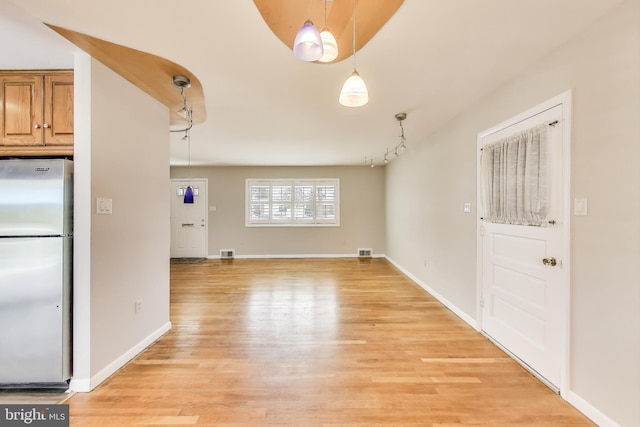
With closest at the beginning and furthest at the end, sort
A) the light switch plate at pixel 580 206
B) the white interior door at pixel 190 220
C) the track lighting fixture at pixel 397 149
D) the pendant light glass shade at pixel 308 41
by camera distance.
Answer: the pendant light glass shade at pixel 308 41
the light switch plate at pixel 580 206
the track lighting fixture at pixel 397 149
the white interior door at pixel 190 220

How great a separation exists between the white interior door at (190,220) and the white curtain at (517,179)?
6.27 meters

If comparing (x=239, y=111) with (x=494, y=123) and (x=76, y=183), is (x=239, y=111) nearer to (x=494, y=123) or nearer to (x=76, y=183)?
(x=76, y=183)

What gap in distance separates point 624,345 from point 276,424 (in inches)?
82.0

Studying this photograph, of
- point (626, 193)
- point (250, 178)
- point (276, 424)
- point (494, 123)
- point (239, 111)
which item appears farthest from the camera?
point (250, 178)

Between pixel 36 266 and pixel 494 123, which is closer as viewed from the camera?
pixel 36 266

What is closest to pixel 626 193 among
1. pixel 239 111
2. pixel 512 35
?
pixel 512 35

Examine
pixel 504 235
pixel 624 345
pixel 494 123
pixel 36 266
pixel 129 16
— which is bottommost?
pixel 624 345

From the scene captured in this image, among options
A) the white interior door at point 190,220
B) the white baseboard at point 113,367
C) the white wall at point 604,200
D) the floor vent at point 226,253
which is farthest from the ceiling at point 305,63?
the floor vent at point 226,253

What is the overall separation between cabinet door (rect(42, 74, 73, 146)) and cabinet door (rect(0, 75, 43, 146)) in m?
0.05

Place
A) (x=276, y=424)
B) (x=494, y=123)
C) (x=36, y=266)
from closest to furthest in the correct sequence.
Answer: (x=276, y=424), (x=36, y=266), (x=494, y=123)

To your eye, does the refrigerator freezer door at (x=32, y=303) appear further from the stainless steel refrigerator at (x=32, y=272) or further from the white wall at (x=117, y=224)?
the white wall at (x=117, y=224)

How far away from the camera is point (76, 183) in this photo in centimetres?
185

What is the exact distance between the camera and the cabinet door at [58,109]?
191 centimetres

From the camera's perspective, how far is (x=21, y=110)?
6.35 feet
